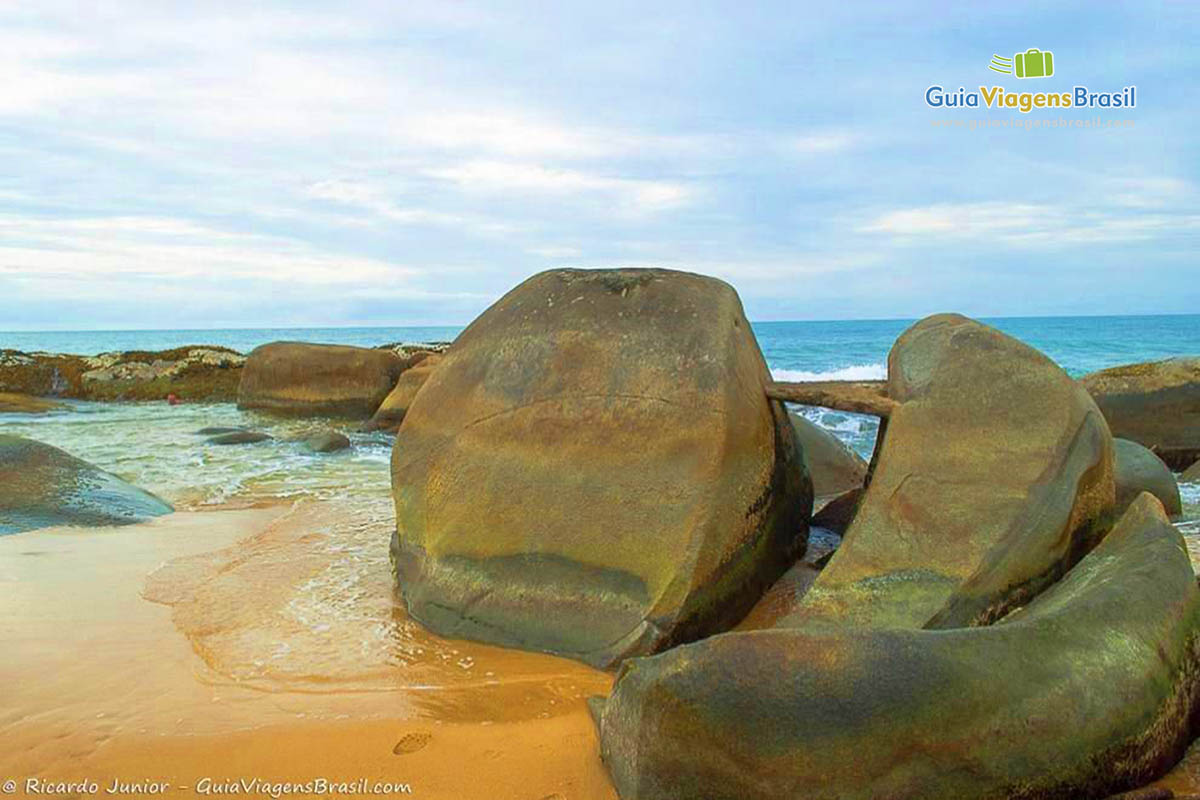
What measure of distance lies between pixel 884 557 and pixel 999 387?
3.22 feet

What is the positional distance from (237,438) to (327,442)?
64.5 inches

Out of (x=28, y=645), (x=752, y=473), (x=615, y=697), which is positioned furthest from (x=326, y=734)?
(x=752, y=473)

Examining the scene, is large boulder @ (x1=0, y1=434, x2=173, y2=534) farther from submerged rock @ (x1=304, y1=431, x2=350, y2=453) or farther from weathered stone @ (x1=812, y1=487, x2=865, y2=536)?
weathered stone @ (x1=812, y1=487, x2=865, y2=536)

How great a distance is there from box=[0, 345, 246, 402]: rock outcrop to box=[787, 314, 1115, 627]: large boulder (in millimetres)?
17478

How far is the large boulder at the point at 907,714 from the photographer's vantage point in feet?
8.01

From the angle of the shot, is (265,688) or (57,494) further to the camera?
(57,494)

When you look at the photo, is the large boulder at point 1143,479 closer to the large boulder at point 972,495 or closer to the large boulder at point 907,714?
the large boulder at point 972,495

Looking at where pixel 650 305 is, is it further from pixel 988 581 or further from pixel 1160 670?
pixel 1160 670

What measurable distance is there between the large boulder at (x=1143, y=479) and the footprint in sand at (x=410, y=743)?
17.9 feet

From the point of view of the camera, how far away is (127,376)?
20.3m

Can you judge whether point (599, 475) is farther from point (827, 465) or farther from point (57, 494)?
point (57, 494)

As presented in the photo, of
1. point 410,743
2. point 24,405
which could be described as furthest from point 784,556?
point 24,405

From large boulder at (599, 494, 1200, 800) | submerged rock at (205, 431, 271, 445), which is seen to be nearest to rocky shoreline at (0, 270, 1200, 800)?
large boulder at (599, 494, 1200, 800)

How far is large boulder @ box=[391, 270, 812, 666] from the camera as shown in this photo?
13.9 ft
